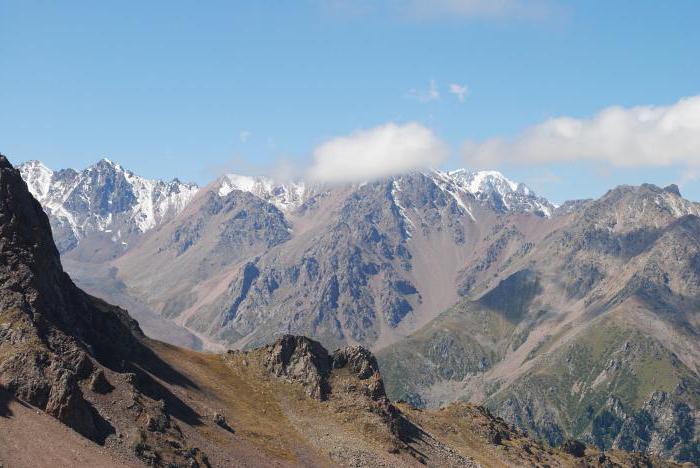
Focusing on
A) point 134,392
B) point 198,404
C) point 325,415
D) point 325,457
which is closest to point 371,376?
point 325,415

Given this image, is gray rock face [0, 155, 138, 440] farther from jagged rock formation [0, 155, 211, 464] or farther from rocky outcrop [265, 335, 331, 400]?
rocky outcrop [265, 335, 331, 400]

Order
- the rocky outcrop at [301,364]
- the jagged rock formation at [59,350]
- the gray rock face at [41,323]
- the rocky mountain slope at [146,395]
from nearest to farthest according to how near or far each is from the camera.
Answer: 1. the rocky mountain slope at [146,395]
2. the gray rock face at [41,323]
3. the jagged rock formation at [59,350]
4. the rocky outcrop at [301,364]

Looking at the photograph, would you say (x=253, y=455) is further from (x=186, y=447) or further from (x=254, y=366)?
(x=254, y=366)

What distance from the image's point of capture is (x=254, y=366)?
7643 inches

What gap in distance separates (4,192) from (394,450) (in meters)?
88.8

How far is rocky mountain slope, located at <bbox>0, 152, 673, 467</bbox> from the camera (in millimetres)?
111438

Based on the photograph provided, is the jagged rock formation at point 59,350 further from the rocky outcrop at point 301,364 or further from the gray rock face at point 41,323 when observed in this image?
the rocky outcrop at point 301,364

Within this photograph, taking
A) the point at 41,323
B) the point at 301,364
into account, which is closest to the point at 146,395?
the point at 41,323

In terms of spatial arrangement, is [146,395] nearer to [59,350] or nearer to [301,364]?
[59,350]

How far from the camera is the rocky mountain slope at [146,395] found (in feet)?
366

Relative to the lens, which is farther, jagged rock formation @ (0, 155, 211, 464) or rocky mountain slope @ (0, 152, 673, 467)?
jagged rock formation @ (0, 155, 211, 464)

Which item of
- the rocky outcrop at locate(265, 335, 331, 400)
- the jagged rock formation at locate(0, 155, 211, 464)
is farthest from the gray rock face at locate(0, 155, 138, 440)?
the rocky outcrop at locate(265, 335, 331, 400)

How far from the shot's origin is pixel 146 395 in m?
138

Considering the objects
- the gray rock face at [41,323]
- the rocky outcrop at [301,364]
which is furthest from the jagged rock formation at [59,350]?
the rocky outcrop at [301,364]
